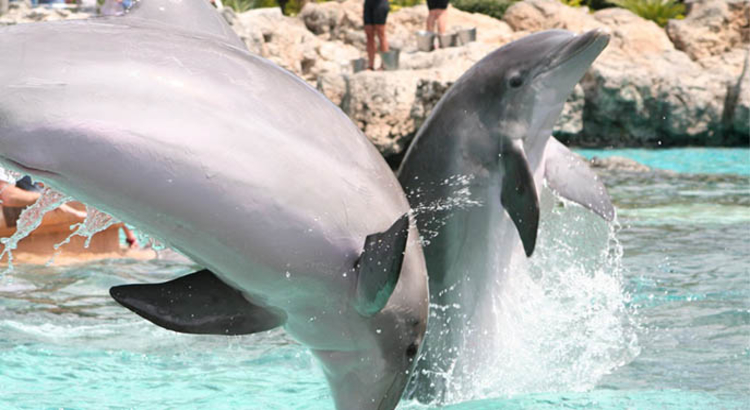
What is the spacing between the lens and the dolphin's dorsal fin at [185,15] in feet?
11.5

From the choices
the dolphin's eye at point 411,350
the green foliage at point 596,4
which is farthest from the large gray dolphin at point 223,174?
the green foliage at point 596,4

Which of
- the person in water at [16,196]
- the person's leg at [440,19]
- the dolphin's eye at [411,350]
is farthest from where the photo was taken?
the person's leg at [440,19]

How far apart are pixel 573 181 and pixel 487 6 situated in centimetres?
2208

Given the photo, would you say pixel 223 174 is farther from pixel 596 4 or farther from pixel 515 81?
pixel 596 4

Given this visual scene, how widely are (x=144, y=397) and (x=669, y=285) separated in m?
4.18

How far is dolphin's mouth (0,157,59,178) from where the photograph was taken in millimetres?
2754

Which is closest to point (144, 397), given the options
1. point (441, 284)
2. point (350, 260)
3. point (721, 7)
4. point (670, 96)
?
point (441, 284)

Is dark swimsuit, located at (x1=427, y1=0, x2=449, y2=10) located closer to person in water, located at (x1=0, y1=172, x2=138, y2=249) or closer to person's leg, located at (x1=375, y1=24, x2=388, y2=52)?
person's leg, located at (x1=375, y1=24, x2=388, y2=52)

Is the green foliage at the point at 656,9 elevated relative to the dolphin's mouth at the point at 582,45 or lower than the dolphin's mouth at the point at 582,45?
lower

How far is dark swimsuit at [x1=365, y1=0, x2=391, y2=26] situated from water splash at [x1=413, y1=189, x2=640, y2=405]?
1063 cm

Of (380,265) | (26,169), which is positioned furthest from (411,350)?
(26,169)

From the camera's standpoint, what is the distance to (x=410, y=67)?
17.6m

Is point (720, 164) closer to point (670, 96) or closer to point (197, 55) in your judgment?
point (670, 96)

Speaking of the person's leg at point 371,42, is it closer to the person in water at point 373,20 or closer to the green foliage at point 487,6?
the person in water at point 373,20
